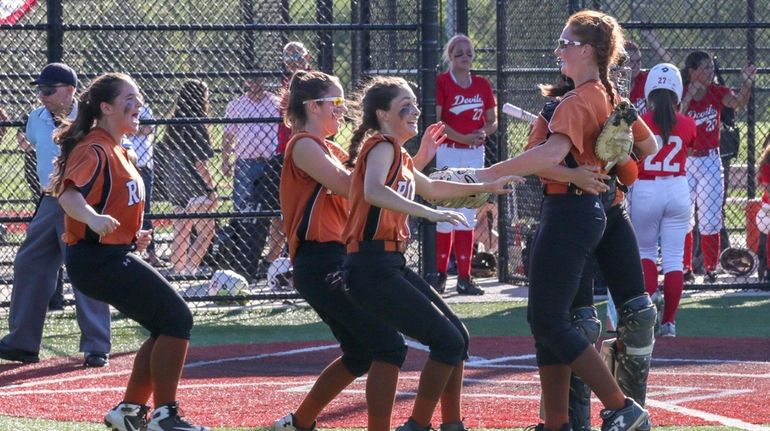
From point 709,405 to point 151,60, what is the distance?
7422 millimetres

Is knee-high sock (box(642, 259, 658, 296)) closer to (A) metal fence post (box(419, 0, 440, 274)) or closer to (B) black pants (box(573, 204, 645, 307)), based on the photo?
(A) metal fence post (box(419, 0, 440, 274))

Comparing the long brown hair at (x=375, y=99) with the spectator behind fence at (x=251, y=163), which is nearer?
the long brown hair at (x=375, y=99)

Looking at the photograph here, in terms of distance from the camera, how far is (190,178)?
37.4ft

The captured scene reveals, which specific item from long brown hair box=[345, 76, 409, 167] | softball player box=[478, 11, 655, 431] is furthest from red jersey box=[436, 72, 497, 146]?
softball player box=[478, 11, 655, 431]

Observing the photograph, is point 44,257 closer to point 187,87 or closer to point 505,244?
point 187,87

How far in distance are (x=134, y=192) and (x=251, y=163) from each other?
203 inches

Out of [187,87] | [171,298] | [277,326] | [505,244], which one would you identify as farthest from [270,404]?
[505,244]

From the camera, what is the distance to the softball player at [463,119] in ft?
36.1

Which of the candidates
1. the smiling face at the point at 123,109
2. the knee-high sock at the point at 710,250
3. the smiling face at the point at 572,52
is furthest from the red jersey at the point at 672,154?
the smiling face at the point at 123,109

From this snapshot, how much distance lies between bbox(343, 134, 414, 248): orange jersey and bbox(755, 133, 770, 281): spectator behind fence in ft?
19.9

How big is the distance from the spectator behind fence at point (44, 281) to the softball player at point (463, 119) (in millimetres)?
3674

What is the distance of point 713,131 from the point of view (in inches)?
439

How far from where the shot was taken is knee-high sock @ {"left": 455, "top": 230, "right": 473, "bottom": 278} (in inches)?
434

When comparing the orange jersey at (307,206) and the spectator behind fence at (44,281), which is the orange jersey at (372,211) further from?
the spectator behind fence at (44,281)
